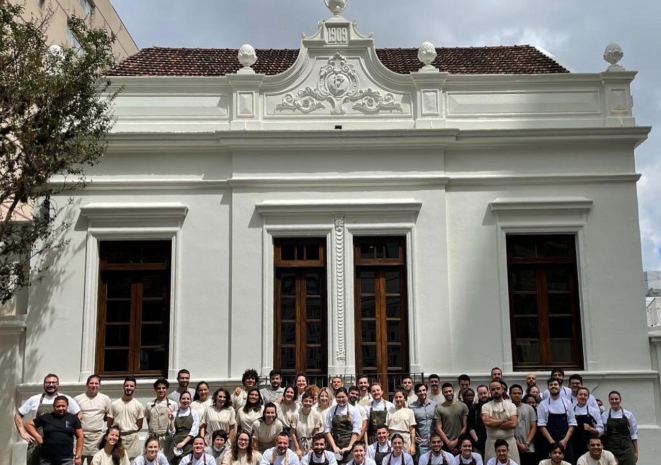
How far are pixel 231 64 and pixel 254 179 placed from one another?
162 inches

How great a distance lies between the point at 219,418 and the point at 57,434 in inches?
83.5

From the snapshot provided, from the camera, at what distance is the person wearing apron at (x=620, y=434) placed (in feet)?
36.0

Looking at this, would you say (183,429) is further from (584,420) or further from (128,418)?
(584,420)

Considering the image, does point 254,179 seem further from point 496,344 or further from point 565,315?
point 565,315

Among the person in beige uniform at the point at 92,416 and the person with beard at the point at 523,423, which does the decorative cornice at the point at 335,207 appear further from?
the person in beige uniform at the point at 92,416

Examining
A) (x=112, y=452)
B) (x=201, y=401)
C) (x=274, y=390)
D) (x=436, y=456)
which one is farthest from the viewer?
(x=274, y=390)

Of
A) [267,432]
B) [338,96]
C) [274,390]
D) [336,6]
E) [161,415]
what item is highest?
[336,6]

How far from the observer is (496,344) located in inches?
525

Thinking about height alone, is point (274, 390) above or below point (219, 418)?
above

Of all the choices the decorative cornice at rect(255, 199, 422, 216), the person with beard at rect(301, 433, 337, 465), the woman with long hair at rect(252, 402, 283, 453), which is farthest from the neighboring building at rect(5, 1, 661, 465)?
the person with beard at rect(301, 433, 337, 465)

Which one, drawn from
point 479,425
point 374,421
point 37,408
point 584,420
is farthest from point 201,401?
point 584,420

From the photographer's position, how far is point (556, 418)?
1105cm

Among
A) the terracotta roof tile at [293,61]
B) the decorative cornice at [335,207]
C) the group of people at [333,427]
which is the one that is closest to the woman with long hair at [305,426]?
the group of people at [333,427]

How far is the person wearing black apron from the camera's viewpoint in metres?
11.1
